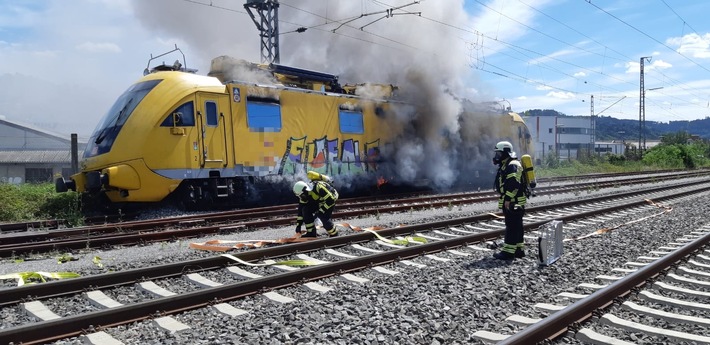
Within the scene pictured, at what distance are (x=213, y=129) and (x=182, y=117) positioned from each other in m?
0.77

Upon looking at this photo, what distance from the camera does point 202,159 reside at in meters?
12.5

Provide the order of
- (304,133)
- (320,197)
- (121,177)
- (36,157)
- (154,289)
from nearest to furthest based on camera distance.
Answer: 1. (154,289)
2. (320,197)
3. (121,177)
4. (304,133)
5. (36,157)

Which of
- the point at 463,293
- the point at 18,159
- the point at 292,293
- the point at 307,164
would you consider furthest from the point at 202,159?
the point at 18,159

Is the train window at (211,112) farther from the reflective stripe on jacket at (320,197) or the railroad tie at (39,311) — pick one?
the railroad tie at (39,311)

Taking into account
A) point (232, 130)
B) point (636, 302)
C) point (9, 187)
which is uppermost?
point (232, 130)

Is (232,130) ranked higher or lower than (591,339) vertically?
higher

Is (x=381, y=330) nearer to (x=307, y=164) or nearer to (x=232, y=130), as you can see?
(x=232, y=130)

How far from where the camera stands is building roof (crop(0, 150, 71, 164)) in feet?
125

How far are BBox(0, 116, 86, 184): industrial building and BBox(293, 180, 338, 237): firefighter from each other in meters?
21.5

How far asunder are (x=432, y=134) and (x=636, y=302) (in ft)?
44.5

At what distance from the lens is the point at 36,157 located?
39.6 meters

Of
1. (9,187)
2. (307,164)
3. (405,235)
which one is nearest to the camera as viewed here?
(405,235)

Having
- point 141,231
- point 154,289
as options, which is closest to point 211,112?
point 141,231

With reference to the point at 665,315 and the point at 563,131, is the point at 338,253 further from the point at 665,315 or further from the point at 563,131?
the point at 563,131
